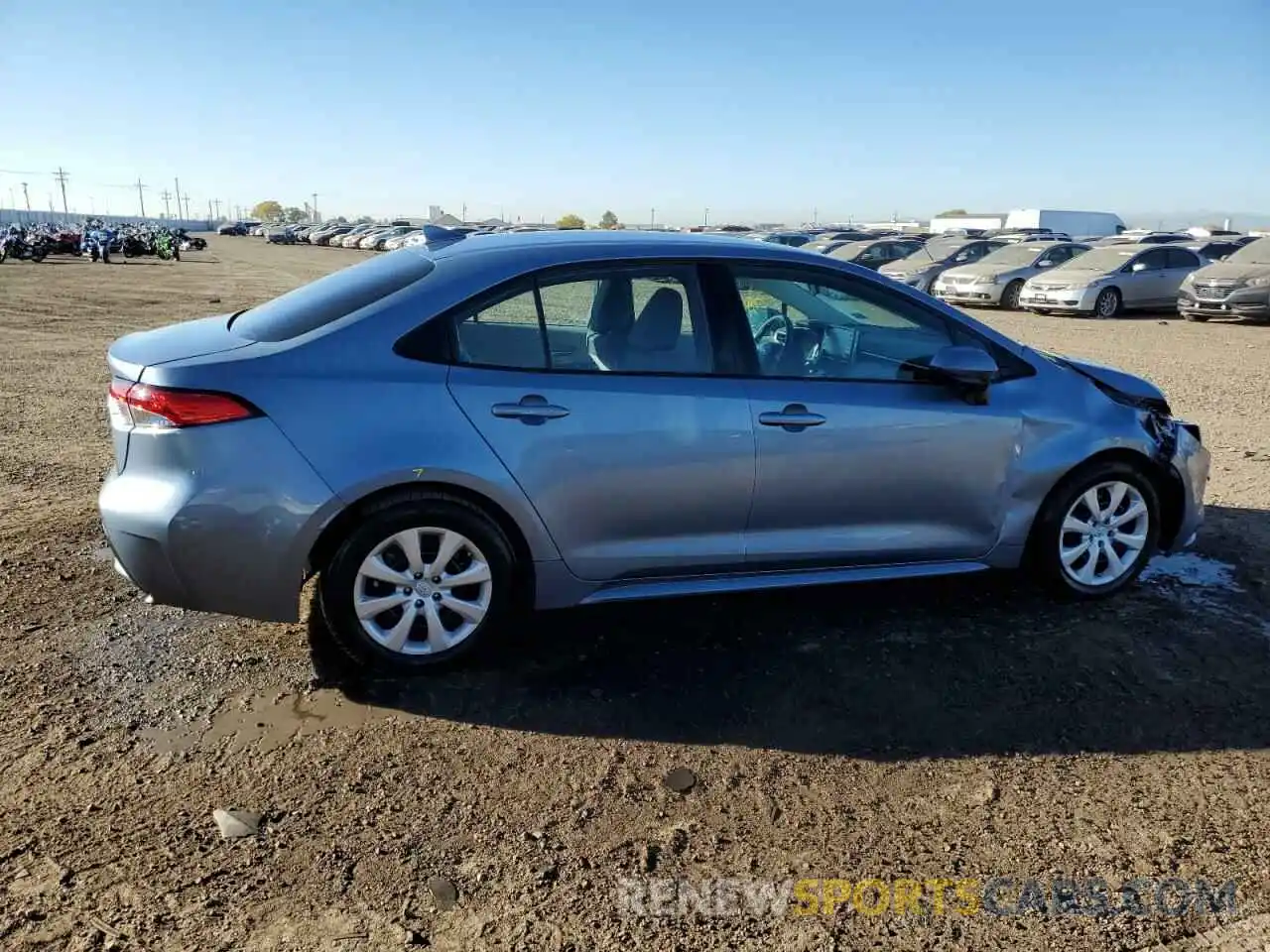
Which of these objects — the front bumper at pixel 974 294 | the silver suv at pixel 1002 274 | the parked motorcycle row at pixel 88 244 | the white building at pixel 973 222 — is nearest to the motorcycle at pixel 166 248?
the parked motorcycle row at pixel 88 244

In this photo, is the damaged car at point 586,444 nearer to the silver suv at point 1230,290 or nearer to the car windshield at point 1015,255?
the silver suv at point 1230,290

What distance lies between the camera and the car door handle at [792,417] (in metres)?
3.99

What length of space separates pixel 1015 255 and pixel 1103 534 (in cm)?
Answer: 1983

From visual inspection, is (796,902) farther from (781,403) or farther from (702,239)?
(702,239)

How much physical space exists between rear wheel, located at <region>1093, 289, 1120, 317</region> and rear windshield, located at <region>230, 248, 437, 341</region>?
18.9 m

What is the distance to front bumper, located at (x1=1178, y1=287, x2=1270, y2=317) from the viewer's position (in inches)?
722

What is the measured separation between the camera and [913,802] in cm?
312

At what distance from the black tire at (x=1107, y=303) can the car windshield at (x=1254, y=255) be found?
7.09ft

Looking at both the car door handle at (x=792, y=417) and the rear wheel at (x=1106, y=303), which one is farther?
the rear wheel at (x=1106, y=303)

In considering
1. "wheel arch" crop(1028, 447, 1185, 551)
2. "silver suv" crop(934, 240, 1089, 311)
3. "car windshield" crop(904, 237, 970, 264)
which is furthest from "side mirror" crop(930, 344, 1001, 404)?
"car windshield" crop(904, 237, 970, 264)

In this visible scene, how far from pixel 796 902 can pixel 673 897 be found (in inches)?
13.0

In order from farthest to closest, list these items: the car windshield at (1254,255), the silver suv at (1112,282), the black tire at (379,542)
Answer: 1. the silver suv at (1112,282)
2. the car windshield at (1254,255)
3. the black tire at (379,542)

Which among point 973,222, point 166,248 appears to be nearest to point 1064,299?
point 166,248

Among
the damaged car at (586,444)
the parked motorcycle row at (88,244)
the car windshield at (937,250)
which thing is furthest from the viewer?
the parked motorcycle row at (88,244)
